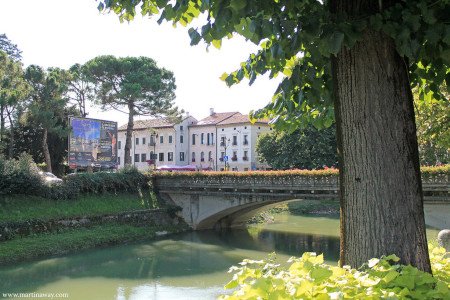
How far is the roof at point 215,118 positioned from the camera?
56.3 m

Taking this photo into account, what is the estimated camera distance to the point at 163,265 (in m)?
17.5

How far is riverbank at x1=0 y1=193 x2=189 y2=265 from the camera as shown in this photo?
18.5 metres

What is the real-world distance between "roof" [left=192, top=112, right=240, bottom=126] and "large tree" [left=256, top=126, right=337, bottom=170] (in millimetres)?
16964

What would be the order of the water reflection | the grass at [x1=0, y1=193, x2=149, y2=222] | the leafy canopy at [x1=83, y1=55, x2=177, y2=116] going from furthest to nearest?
the leafy canopy at [x1=83, y1=55, x2=177, y2=116]
the grass at [x1=0, y1=193, x2=149, y2=222]
the water reflection

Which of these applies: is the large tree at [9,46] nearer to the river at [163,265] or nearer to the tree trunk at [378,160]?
the river at [163,265]

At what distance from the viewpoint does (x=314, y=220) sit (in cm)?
3144

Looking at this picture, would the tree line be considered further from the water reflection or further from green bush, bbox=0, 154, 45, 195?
the water reflection

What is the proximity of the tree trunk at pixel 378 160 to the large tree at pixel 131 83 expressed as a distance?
32112 millimetres

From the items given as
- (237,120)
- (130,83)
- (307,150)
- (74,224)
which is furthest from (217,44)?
(237,120)

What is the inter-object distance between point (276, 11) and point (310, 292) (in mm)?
1688

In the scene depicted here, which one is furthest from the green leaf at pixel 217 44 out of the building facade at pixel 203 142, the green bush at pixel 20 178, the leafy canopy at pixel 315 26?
the building facade at pixel 203 142

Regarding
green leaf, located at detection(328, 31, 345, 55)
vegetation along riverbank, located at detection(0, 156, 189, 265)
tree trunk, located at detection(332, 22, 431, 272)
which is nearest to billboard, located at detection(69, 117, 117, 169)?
vegetation along riverbank, located at detection(0, 156, 189, 265)

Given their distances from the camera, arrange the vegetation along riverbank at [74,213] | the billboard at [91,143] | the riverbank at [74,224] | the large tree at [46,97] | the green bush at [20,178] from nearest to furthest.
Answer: the riverbank at [74,224], the vegetation along riverbank at [74,213], the green bush at [20,178], the billboard at [91,143], the large tree at [46,97]

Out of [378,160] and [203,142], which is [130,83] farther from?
[378,160]
